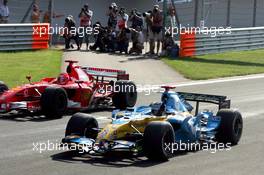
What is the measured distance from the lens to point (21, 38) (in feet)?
83.3

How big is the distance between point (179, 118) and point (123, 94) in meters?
4.71

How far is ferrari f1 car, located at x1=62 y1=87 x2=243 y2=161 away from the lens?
980 centimetres

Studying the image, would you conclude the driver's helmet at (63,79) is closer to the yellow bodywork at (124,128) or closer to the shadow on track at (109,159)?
the shadow on track at (109,159)

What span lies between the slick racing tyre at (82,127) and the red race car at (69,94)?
3.12m

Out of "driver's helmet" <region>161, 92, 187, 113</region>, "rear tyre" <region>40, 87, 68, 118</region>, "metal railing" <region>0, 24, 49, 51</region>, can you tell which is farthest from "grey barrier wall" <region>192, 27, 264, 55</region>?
"driver's helmet" <region>161, 92, 187, 113</region>

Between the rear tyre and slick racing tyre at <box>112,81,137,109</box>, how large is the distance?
1727mm

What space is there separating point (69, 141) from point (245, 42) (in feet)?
70.6

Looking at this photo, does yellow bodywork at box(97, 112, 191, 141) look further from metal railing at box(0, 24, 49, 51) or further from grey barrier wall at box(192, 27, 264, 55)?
grey barrier wall at box(192, 27, 264, 55)

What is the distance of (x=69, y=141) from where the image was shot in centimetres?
1007

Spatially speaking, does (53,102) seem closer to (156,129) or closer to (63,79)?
(63,79)

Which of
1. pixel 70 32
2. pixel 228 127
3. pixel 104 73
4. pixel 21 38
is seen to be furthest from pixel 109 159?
pixel 70 32

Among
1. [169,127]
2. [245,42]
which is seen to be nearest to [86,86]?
[169,127]

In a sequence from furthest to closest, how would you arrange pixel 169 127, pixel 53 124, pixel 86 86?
pixel 86 86 → pixel 53 124 → pixel 169 127

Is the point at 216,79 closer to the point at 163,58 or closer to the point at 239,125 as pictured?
the point at 163,58
